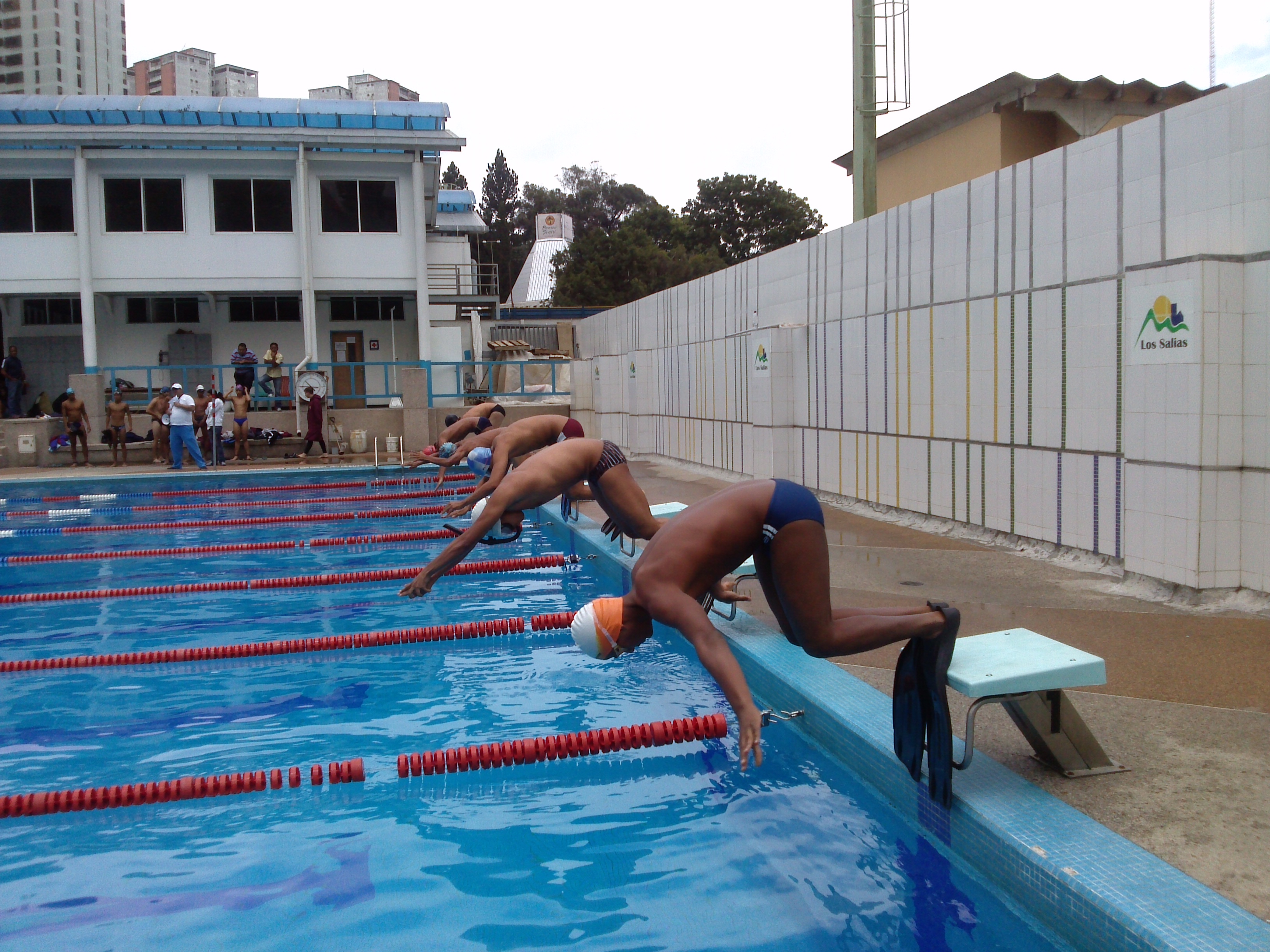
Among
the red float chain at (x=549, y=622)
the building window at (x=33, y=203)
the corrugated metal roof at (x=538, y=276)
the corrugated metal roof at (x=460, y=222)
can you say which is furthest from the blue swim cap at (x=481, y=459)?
the corrugated metal roof at (x=538, y=276)

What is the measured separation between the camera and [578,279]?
45.6 metres

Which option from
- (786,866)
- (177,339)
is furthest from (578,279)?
(786,866)

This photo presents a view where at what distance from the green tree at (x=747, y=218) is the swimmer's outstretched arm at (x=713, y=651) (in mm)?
49159

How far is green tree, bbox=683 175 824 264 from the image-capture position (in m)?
51.5

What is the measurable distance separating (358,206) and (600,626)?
69.6ft

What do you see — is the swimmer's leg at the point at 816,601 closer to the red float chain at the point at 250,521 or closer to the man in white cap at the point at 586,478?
the man in white cap at the point at 586,478

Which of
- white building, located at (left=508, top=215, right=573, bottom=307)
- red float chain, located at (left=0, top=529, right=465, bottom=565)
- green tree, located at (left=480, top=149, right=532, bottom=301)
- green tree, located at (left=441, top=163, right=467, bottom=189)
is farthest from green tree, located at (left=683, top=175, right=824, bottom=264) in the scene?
red float chain, located at (left=0, top=529, right=465, bottom=565)

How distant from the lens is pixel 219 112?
21.0m

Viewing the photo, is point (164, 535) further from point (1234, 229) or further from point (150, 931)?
point (1234, 229)

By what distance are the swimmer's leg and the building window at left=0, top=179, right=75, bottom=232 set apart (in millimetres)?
22756

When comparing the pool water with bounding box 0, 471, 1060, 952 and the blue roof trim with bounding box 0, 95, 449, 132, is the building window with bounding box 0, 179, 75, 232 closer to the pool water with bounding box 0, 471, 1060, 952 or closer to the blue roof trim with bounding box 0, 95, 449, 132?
the blue roof trim with bounding box 0, 95, 449, 132

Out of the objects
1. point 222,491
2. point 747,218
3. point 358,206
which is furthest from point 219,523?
point 747,218

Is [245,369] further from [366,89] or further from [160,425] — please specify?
[366,89]

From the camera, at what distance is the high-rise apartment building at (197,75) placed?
3708 inches
